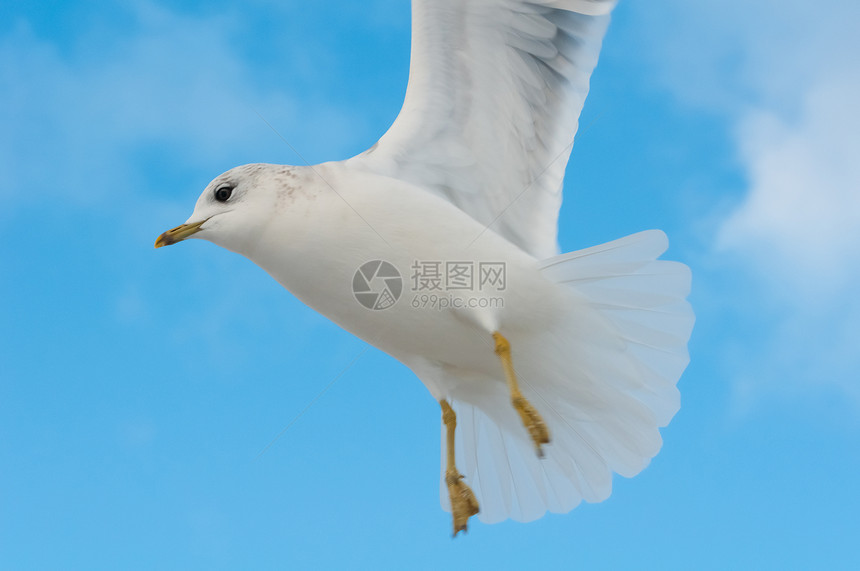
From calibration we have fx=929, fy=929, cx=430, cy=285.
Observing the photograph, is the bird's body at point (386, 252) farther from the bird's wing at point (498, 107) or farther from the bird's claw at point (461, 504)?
the bird's claw at point (461, 504)

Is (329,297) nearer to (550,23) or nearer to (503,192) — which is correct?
(503,192)

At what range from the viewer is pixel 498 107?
158 inches

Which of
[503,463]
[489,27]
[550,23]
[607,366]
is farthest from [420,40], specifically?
[503,463]

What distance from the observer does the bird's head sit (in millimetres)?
3605

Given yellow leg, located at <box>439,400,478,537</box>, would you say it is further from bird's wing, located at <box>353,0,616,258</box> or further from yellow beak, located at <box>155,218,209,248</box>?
yellow beak, located at <box>155,218,209,248</box>

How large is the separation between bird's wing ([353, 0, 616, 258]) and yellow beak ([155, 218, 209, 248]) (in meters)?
0.72

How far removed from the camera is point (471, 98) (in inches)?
155

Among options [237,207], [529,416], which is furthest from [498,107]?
[529,416]

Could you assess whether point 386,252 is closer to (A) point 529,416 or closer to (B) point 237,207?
(B) point 237,207

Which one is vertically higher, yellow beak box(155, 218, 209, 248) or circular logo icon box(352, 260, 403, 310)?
yellow beak box(155, 218, 209, 248)

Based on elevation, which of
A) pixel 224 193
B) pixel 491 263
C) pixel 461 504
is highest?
pixel 224 193

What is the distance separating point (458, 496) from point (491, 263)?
37.7 inches

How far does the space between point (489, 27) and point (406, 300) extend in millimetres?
1237

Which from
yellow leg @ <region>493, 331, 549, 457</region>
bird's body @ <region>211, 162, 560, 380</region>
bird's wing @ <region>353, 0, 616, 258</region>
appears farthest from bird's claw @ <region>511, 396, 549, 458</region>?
bird's wing @ <region>353, 0, 616, 258</region>
